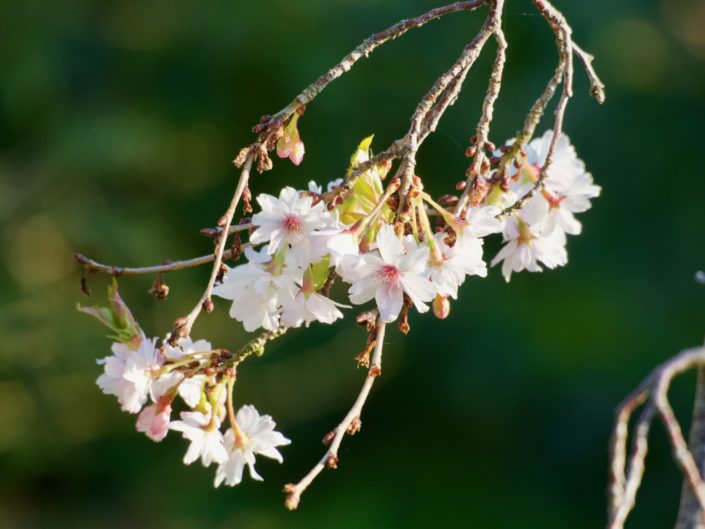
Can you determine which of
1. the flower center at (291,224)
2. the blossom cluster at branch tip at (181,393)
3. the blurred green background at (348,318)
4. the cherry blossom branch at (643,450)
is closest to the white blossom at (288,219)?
the flower center at (291,224)

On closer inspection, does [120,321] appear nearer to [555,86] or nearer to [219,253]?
[219,253]

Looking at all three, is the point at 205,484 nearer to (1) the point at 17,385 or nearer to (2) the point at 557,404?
(1) the point at 17,385

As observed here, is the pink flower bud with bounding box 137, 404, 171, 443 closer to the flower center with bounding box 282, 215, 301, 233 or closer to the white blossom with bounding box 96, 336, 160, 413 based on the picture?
the white blossom with bounding box 96, 336, 160, 413

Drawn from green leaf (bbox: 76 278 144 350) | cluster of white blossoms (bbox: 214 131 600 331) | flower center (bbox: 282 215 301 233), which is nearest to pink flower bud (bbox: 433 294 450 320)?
cluster of white blossoms (bbox: 214 131 600 331)

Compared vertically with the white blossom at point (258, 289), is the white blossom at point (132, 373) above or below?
below

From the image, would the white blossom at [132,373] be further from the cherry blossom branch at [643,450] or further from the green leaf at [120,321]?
the cherry blossom branch at [643,450]

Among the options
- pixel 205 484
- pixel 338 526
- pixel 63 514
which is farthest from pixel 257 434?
pixel 63 514
